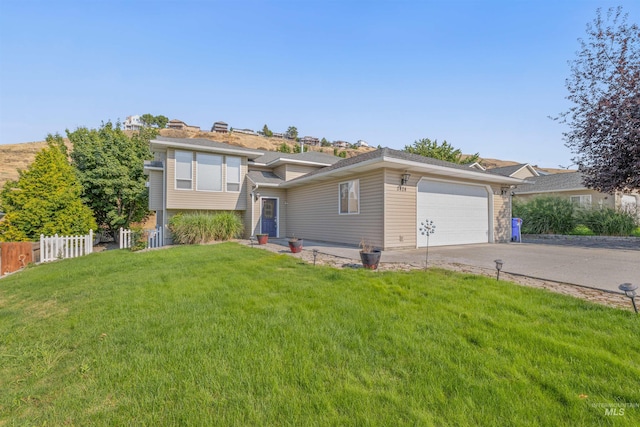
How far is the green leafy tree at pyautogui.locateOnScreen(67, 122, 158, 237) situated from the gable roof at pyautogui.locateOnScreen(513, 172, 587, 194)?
84.1 feet

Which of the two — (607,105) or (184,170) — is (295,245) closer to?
(184,170)

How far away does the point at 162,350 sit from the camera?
8.70 ft

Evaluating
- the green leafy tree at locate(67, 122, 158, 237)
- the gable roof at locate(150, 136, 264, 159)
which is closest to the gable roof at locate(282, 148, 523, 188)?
the gable roof at locate(150, 136, 264, 159)

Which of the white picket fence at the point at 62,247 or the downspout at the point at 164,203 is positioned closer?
the white picket fence at the point at 62,247

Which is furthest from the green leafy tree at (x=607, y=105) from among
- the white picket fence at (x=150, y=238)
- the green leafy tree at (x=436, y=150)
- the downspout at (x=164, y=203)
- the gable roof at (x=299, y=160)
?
the white picket fence at (x=150, y=238)

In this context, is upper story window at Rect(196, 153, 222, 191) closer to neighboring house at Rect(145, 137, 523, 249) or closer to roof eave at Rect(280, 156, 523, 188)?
neighboring house at Rect(145, 137, 523, 249)

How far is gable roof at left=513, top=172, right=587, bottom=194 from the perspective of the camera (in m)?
18.8

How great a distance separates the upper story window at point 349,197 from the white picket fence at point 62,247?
32.9 feet

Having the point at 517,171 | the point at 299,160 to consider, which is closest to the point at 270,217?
the point at 299,160

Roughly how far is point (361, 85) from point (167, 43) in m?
8.41

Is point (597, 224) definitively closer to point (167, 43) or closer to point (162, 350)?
point (162, 350)

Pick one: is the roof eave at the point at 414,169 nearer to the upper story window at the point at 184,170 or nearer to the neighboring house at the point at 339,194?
the neighboring house at the point at 339,194

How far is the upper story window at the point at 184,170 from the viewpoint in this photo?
12944 millimetres

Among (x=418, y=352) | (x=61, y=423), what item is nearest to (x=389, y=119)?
(x=418, y=352)
